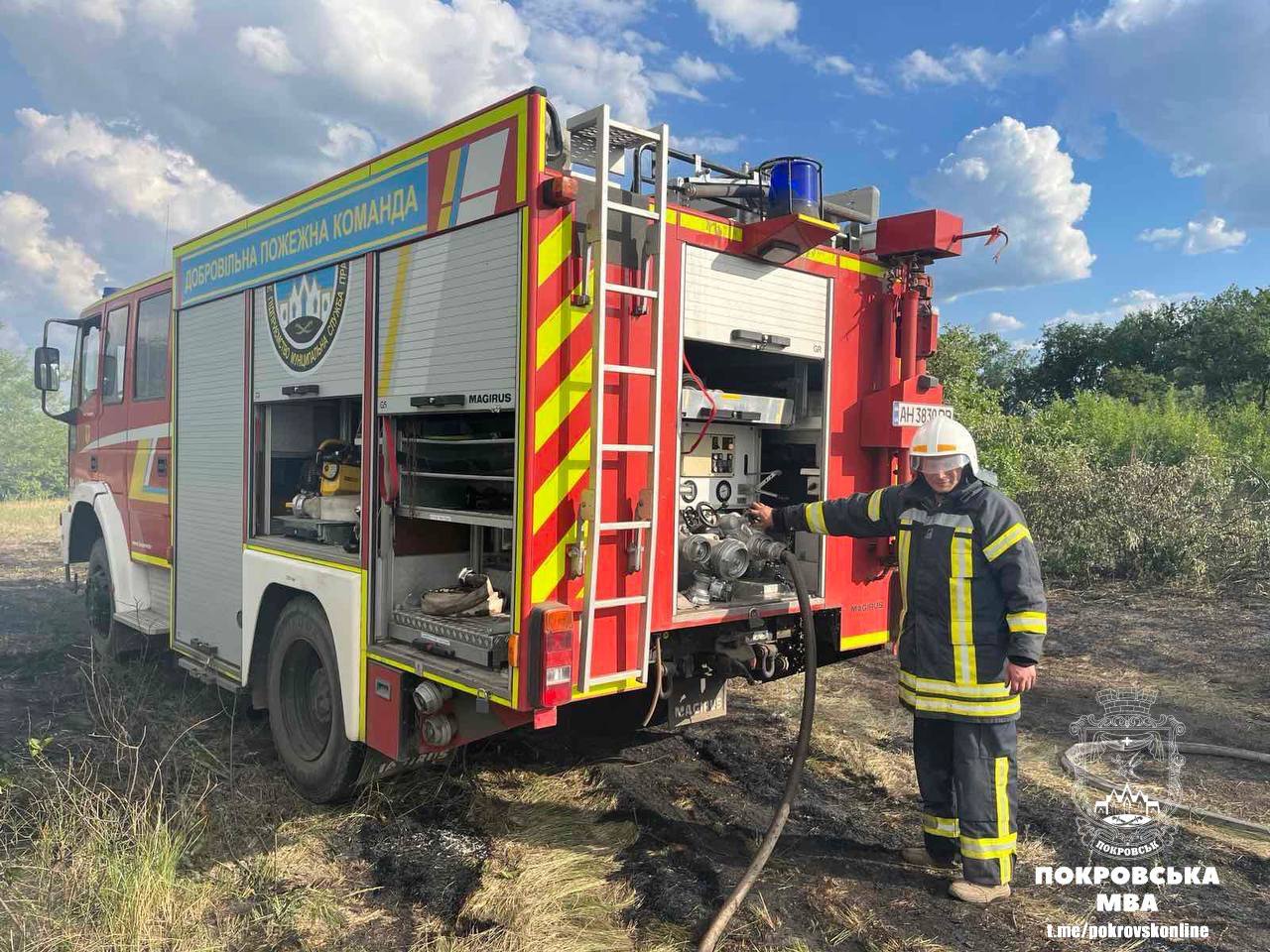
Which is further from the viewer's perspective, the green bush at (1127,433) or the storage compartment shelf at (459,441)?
the green bush at (1127,433)

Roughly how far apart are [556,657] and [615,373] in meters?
1.12

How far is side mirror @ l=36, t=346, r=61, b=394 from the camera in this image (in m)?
7.31

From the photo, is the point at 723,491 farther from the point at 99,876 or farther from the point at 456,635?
the point at 99,876

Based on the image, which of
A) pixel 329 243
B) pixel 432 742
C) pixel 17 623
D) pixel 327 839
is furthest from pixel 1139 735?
pixel 17 623

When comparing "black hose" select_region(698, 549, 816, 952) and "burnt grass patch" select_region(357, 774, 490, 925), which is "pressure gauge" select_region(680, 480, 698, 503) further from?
"burnt grass patch" select_region(357, 774, 490, 925)

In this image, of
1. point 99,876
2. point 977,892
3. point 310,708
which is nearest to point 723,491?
point 977,892

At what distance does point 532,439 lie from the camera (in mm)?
3234

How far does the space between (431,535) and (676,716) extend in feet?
5.12

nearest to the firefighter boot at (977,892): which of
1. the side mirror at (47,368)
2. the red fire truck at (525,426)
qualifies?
the red fire truck at (525,426)

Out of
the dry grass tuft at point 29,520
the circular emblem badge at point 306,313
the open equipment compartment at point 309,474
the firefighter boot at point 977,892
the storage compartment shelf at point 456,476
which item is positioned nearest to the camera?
the firefighter boot at point 977,892

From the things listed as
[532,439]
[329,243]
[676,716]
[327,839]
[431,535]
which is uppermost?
[329,243]

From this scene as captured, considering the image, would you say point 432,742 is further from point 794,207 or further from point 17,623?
point 17,623

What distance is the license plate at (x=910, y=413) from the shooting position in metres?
4.52

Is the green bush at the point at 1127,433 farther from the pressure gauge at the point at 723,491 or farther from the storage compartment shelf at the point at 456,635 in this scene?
the storage compartment shelf at the point at 456,635
